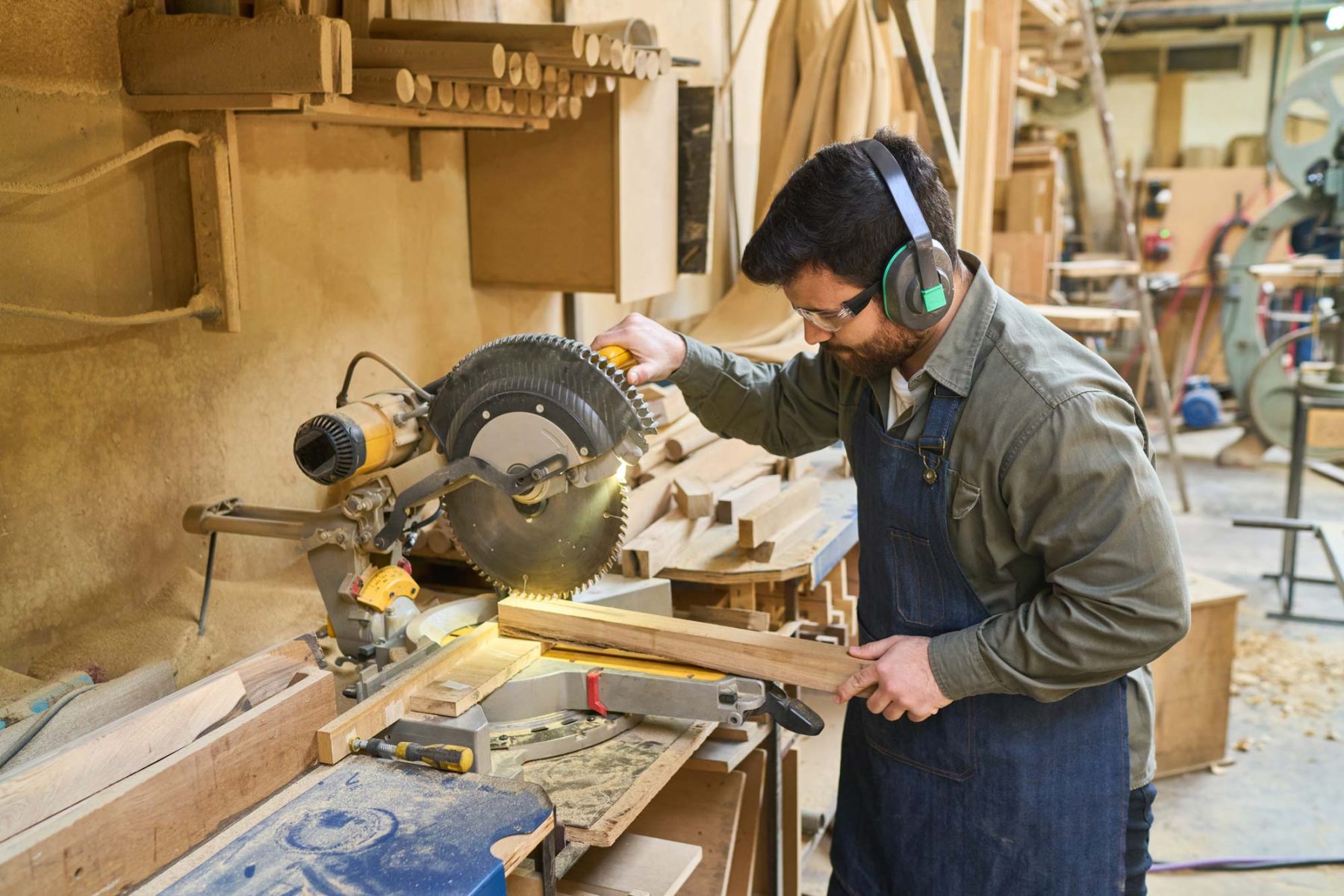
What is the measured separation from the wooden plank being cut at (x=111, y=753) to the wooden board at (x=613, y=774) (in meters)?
0.45

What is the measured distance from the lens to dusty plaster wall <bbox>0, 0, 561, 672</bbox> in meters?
1.74

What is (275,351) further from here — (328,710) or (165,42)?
Result: (328,710)

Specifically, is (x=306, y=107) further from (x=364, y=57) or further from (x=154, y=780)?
(x=154, y=780)

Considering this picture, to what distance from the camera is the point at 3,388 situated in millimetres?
1714

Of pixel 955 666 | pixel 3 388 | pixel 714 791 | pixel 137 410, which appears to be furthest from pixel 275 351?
pixel 955 666

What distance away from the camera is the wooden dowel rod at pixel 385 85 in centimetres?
181

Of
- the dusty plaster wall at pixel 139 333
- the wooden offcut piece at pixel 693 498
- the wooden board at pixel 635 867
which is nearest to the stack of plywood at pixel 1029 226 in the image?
the wooden offcut piece at pixel 693 498

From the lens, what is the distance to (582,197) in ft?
8.69

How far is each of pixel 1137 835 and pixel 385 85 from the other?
170 centimetres

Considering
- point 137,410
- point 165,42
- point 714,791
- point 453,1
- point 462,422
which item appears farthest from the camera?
point 453,1


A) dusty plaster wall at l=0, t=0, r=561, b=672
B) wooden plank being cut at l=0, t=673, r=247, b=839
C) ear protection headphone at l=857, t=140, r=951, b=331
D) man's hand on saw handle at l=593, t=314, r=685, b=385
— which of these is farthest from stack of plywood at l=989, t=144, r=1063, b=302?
wooden plank being cut at l=0, t=673, r=247, b=839

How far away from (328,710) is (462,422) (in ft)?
1.45

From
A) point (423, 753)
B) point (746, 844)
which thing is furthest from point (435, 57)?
point (746, 844)

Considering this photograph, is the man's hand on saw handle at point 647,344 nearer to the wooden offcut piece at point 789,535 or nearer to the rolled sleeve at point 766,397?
the rolled sleeve at point 766,397
